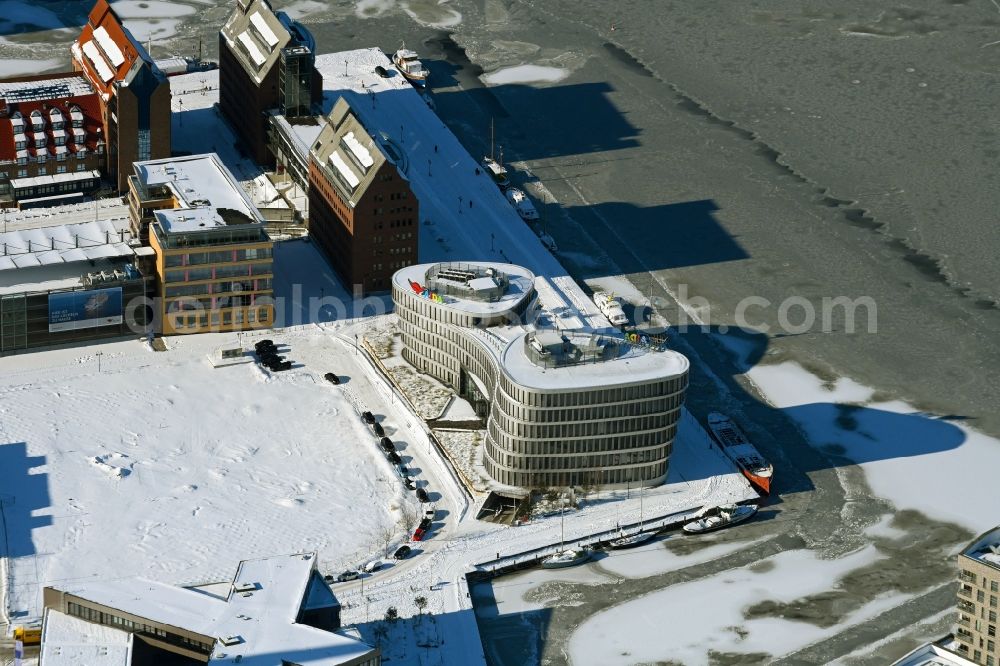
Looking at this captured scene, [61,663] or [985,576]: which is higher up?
[985,576]

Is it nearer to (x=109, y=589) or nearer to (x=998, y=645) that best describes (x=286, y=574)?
(x=109, y=589)

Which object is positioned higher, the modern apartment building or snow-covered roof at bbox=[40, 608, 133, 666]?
the modern apartment building

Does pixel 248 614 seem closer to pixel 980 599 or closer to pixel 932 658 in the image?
pixel 932 658

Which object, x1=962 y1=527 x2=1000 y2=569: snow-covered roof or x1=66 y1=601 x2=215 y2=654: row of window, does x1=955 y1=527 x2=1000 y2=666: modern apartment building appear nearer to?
x1=962 y1=527 x2=1000 y2=569: snow-covered roof

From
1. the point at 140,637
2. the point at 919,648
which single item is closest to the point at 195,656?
the point at 140,637

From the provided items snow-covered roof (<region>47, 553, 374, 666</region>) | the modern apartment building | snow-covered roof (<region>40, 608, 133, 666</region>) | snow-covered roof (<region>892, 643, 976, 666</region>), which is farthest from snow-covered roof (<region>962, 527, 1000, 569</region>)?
snow-covered roof (<region>40, 608, 133, 666</region>)

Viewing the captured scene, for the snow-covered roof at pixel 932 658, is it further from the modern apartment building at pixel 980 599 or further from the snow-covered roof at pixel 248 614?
the snow-covered roof at pixel 248 614

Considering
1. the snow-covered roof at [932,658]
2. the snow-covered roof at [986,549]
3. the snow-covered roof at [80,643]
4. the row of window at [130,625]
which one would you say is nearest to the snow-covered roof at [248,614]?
the row of window at [130,625]
